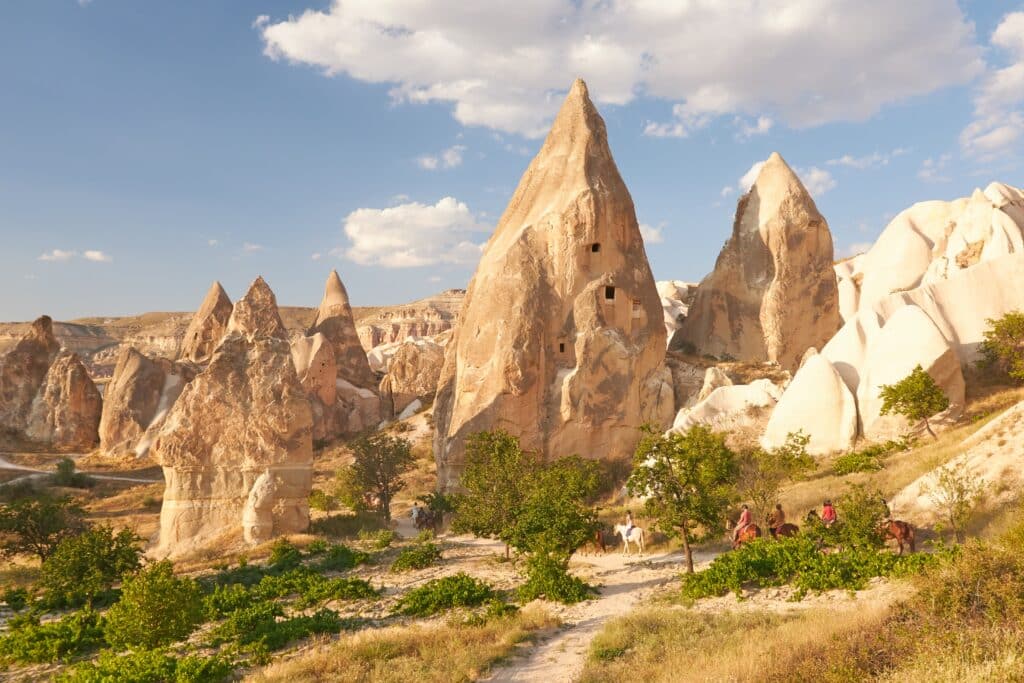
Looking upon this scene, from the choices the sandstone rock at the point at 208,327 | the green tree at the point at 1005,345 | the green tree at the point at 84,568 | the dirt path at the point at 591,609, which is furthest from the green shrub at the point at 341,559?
the sandstone rock at the point at 208,327

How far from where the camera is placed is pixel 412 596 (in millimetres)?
12023

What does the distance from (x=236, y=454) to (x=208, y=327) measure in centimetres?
3898

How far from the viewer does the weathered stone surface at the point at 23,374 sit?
4881 cm

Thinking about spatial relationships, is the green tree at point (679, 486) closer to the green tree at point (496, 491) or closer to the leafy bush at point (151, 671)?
the green tree at point (496, 491)

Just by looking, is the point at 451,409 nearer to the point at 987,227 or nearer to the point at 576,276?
the point at 576,276

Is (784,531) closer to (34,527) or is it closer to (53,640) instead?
(53,640)

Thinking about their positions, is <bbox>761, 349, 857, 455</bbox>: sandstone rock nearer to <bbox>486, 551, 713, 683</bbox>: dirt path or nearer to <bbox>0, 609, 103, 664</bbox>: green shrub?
<bbox>486, 551, 713, 683</bbox>: dirt path

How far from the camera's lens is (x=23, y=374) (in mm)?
50344

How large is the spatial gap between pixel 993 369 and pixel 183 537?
27.5m

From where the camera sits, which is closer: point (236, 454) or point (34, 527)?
point (34, 527)

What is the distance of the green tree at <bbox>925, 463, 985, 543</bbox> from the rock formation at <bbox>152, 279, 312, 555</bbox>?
15.1 m

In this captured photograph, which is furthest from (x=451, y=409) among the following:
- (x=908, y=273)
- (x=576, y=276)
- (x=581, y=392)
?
(x=908, y=273)

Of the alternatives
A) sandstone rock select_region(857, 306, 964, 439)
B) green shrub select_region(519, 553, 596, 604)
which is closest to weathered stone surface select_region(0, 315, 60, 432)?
green shrub select_region(519, 553, 596, 604)

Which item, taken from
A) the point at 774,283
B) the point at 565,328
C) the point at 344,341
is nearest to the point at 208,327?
the point at 344,341
